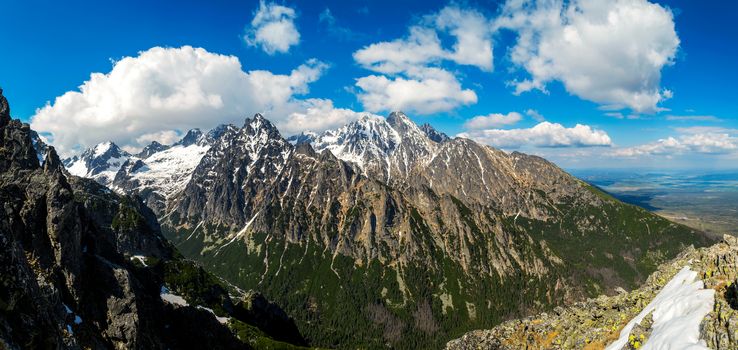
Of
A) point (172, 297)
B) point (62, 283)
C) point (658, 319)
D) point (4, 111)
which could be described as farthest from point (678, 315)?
point (4, 111)

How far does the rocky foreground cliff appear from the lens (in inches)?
1750

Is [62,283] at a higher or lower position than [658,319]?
higher

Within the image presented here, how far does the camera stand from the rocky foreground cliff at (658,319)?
4444 cm

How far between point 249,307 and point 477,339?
121 m

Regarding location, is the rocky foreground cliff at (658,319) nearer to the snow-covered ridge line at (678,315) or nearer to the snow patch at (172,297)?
the snow-covered ridge line at (678,315)

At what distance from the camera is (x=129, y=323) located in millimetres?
66125

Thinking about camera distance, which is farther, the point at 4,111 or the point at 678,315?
the point at 4,111

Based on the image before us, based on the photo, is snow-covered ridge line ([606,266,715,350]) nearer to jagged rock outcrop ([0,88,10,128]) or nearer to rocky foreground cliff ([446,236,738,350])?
rocky foreground cliff ([446,236,738,350])

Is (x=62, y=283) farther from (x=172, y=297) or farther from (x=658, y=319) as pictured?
(x=658, y=319)

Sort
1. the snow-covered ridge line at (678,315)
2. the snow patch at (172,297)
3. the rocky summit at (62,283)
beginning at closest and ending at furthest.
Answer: the rocky summit at (62,283), the snow-covered ridge line at (678,315), the snow patch at (172,297)

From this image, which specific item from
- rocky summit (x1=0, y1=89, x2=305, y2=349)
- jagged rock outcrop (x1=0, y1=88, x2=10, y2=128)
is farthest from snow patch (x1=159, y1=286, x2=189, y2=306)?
jagged rock outcrop (x1=0, y1=88, x2=10, y2=128)

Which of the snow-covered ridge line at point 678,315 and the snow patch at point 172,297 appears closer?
the snow-covered ridge line at point 678,315

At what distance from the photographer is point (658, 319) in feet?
181

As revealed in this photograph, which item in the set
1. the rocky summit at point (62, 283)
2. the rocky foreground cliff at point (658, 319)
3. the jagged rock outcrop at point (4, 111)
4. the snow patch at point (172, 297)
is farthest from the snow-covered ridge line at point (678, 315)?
the jagged rock outcrop at point (4, 111)
